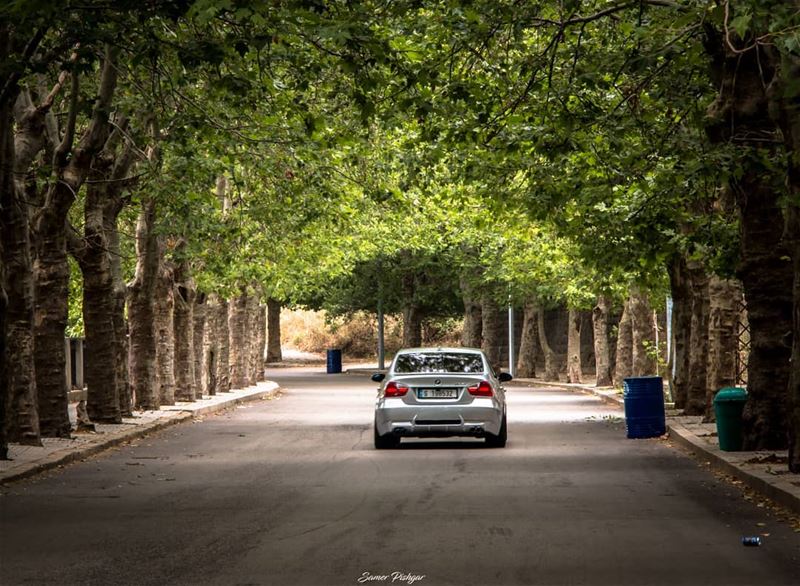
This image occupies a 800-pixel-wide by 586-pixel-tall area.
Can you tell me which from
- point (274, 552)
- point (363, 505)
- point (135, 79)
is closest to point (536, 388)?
point (135, 79)

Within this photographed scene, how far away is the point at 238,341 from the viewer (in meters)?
47.9

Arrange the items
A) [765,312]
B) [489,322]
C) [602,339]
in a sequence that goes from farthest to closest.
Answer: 1. [489,322]
2. [602,339]
3. [765,312]

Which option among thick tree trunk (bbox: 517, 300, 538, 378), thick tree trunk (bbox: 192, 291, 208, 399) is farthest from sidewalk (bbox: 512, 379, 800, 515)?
thick tree trunk (bbox: 517, 300, 538, 378)

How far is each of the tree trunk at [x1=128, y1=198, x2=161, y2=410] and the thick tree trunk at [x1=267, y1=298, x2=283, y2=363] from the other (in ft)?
171

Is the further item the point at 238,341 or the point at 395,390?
the point at 238,341

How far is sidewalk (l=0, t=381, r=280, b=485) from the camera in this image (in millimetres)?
17127

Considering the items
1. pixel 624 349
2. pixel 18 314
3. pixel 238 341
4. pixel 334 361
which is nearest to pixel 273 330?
pixel 334 361

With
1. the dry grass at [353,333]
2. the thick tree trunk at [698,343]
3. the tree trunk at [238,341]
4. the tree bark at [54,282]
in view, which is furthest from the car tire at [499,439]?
the dry grass at [353,333]

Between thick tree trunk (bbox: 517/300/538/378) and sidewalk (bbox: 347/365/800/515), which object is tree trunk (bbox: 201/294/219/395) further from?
thick tree trunk (bbox: 517/300/538/378)

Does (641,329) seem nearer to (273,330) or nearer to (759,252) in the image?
(759,252)

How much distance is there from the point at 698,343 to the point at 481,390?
23.5 feet

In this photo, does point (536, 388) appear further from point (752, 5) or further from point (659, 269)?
point (752, 5)

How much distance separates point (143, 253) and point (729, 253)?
14388mm

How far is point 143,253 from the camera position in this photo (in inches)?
1196
